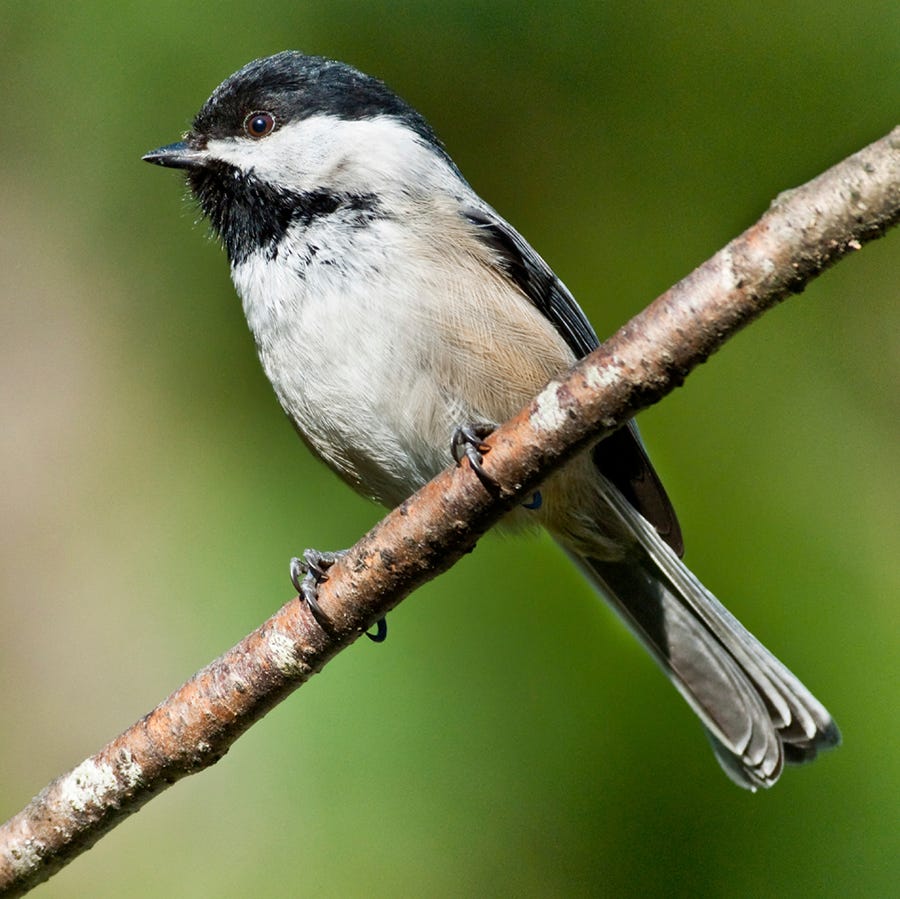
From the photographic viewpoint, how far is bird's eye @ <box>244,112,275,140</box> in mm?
2658

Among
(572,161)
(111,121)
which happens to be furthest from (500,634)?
(111,121)

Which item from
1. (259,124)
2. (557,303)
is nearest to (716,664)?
(557,303)

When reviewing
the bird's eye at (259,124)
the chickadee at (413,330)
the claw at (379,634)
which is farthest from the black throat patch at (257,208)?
the claw at (379,634)

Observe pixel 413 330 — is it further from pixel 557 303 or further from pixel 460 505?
pixel 460 505

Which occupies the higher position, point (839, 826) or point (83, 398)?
point (83, 398)

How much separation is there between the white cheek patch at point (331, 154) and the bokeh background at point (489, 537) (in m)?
0.23

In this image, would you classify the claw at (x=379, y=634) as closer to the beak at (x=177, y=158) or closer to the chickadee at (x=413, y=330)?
the chickadee at (x=413, y=330)

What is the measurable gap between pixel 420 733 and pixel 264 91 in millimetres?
1502

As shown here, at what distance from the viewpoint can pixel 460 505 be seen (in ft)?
5.57

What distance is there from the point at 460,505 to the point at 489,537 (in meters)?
0.73

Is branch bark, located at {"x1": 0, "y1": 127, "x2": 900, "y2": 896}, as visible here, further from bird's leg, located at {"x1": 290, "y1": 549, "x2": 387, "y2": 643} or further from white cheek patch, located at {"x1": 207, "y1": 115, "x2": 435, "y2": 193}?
white cheek patch, located at {"x1": 207, "y1": 115, "x2": 435, "y2": 193}

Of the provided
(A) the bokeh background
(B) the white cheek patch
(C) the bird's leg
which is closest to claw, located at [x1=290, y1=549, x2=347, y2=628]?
(C) the bird's leg

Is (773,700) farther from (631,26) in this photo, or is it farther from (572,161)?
(631,26)

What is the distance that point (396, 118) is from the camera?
2650 mm
